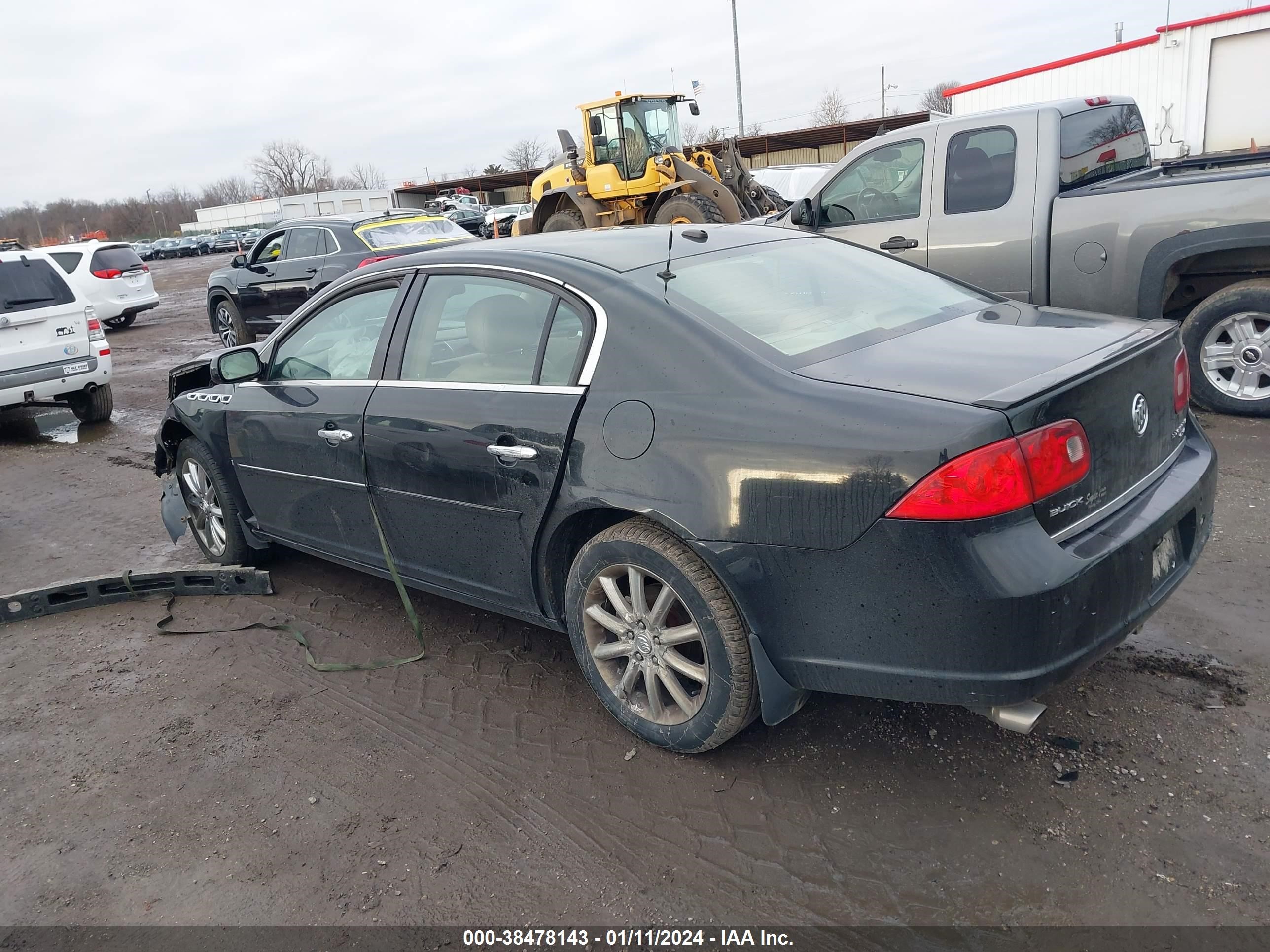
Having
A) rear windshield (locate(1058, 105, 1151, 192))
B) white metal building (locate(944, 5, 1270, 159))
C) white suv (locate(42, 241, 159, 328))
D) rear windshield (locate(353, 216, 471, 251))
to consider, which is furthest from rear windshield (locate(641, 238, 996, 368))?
white metal building (locate(944, 5, 1270, 159))

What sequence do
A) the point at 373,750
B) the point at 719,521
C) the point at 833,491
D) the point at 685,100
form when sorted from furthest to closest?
1. the point at 685,100
2. the point at 373,750
3. the point at 719,521
4. the point at 833,491

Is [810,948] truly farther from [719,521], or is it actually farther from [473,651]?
[473,651]

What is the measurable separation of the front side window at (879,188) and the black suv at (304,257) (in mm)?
6068

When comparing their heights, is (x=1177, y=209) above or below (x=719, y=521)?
above

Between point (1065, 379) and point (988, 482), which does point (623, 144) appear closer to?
point (1065, 379)

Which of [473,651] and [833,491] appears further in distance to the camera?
[473,651]

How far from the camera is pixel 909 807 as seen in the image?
2816mm

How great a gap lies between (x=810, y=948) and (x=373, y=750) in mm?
1685

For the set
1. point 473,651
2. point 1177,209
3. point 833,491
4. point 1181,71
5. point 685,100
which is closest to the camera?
point 833,491

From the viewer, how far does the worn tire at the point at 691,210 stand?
13984mm

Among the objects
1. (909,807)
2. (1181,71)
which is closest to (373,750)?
(909,807)

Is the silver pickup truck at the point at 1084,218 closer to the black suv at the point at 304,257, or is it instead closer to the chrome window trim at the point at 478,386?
the chrome window trim at the point at 478,386

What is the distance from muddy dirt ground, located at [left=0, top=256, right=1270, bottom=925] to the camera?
253 centimetres

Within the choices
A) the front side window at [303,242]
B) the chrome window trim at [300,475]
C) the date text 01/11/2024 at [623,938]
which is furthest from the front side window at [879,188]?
the front side window at [303,242]
